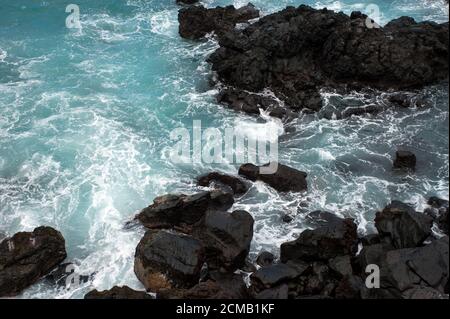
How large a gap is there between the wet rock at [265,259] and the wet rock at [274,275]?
1.13 m

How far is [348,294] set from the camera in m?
13.5

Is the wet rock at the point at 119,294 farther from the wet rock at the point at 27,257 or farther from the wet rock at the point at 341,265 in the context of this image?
the wet rock at the point at 341,265

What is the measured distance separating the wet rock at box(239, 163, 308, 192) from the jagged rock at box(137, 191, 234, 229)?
8.98 ft

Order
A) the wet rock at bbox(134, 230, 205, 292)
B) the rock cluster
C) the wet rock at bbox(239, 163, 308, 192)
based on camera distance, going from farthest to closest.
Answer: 1. the rock cluster
2. the wet rock at bbox(239, 163, 308, 192)
3. the wet rock at bbox(134, 230, 205, 292)

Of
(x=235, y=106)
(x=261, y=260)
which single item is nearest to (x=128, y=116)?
(x=235, y=106)

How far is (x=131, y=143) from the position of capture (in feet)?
72.5

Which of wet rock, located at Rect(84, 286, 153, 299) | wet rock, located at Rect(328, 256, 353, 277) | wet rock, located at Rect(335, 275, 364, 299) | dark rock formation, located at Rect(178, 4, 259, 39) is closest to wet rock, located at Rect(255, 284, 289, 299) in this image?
wet rock, located at Rect(335, 275, 364, 299)

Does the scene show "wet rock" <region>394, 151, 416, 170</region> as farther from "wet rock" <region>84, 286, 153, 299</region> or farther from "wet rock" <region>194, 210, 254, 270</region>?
"wet rock" <region>84, 286, 153, 299</region>

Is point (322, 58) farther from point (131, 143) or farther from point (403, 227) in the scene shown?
point (403, 227)

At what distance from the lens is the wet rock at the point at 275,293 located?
1327 cm

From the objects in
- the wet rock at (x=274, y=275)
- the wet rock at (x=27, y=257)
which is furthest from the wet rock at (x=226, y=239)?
the wet rock at (x=27, y=257)

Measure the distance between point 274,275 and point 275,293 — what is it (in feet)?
2.65

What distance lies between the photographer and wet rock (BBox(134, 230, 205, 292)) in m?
14.4
